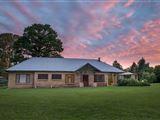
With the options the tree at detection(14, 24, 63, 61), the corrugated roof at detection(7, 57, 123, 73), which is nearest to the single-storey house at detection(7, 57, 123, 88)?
the corrugated roof at detection(7, 57, 123, 73)

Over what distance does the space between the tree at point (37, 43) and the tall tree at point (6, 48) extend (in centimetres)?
550

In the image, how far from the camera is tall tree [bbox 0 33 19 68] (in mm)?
68438

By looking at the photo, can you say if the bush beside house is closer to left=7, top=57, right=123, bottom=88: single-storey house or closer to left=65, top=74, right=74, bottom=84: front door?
left=7, top=57, right=123, bottom=88: single-storey house

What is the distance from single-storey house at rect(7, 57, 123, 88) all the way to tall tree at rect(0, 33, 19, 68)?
2332 cm

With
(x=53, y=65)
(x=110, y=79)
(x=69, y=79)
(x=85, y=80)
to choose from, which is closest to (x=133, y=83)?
(x=110, y=79)

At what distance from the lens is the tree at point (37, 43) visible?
63062mm

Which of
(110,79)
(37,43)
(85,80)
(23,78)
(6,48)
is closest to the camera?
(23,78)

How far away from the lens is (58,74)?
146 feet

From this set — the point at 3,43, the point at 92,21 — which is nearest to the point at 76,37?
the point at 92,21

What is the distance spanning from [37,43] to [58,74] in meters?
21.3

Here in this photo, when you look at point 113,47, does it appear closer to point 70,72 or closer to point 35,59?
point 70,72

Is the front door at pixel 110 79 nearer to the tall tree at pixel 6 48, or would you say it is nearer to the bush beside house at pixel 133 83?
the bush beside house at pixel 133 83

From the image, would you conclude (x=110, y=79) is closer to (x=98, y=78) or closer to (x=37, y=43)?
(x=98, y=78)

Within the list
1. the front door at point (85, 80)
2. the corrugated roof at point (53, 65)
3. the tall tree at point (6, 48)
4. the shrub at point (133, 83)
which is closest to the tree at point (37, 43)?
the tall tree at point (6, 48)
